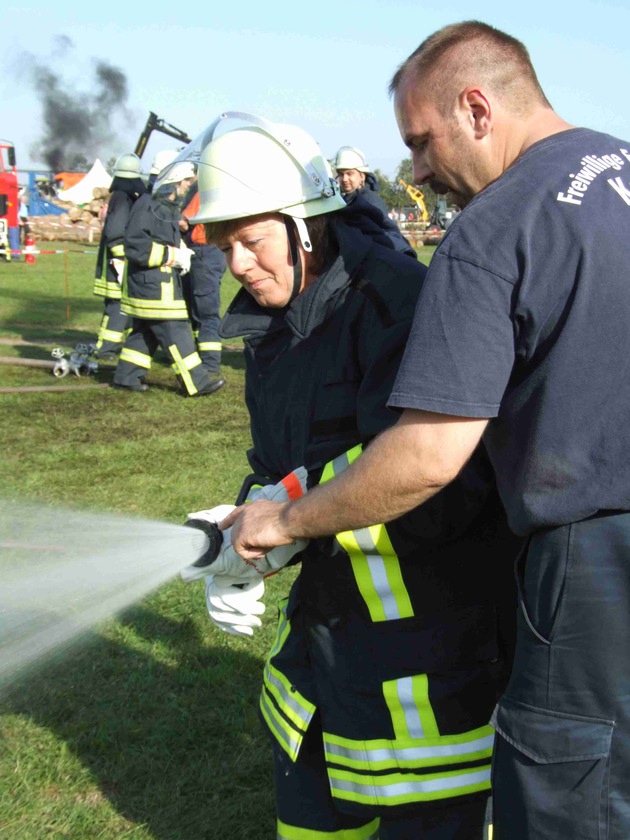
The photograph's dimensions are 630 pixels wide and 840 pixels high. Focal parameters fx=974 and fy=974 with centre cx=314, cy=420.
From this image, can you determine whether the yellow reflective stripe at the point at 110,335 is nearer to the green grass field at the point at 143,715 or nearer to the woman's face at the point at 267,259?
the green grass field at the point at 143,715

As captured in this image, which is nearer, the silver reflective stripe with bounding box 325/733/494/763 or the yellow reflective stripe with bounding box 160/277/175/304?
the silver reflective stripe with bounding box 325/733/494/763

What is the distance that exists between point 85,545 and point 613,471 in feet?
9.16

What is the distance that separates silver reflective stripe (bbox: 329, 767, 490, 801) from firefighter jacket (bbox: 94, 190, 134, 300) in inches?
338

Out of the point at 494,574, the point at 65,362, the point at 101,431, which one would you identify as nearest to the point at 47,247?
the point at 65,362

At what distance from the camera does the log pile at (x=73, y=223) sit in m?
34.5

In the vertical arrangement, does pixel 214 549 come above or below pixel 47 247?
above

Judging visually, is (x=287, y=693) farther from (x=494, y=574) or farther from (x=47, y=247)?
(x=47, y=247)

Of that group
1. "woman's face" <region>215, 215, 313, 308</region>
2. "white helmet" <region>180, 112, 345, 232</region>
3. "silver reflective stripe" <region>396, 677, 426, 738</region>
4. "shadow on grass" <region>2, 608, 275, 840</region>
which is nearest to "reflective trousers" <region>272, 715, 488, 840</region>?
"silver reflective stripe" <region>396, 677, 426, 738</region>

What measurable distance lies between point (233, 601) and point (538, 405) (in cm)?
122

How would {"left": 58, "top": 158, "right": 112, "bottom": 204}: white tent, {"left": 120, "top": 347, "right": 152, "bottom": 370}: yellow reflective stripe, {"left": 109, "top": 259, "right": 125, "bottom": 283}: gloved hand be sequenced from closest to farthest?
{"left": 120, "top": 347, "right": 152, "bottom": 370}: yellow reflective stripe < {"left": 109, "top": 259, "right": 125, "bottom": 283}: gloved hand < {"left": 58, "top": 158, "right": 112, "bottom": 204}: white tent

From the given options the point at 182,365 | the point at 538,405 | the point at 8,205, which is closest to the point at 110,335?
the point at 182,365

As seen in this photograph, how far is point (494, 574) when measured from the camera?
2.27 m

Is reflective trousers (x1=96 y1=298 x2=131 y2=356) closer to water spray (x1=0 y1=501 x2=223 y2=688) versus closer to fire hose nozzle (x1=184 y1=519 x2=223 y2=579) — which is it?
water spray (x1=0 y1=501 x2=223 y2=688)

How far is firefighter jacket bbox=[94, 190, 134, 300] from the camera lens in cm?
1032
